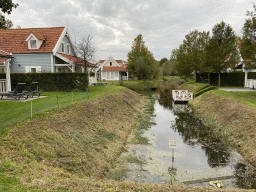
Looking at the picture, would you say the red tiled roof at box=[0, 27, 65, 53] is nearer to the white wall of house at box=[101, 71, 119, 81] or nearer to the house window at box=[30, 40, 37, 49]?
the house window at box=[30, 40, 37, 49]

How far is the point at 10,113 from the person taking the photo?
912 centimetres

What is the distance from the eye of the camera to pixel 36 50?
23906 mm

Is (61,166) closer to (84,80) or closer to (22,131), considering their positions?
(22,131)

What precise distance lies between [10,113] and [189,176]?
8.30 metres

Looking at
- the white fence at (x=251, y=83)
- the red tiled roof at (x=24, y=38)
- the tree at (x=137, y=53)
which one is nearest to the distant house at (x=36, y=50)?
the red tiled roof at (x=24, y=38)

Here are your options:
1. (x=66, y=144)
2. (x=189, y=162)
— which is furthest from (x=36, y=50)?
(x=189, y=162)

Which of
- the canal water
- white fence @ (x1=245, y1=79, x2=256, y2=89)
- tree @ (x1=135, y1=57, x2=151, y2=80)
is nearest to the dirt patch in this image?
the canal water

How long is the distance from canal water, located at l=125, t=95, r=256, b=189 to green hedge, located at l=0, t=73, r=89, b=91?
11.0 meters

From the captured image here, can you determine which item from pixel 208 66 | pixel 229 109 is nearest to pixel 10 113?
pixel 229 109

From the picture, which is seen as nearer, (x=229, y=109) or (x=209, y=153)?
(x=209, y=153)

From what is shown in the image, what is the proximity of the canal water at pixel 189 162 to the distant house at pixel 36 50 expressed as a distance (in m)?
16.0

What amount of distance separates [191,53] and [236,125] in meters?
32.4

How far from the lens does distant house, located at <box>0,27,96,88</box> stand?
77.9ft

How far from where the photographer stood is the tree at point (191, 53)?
126 feet
